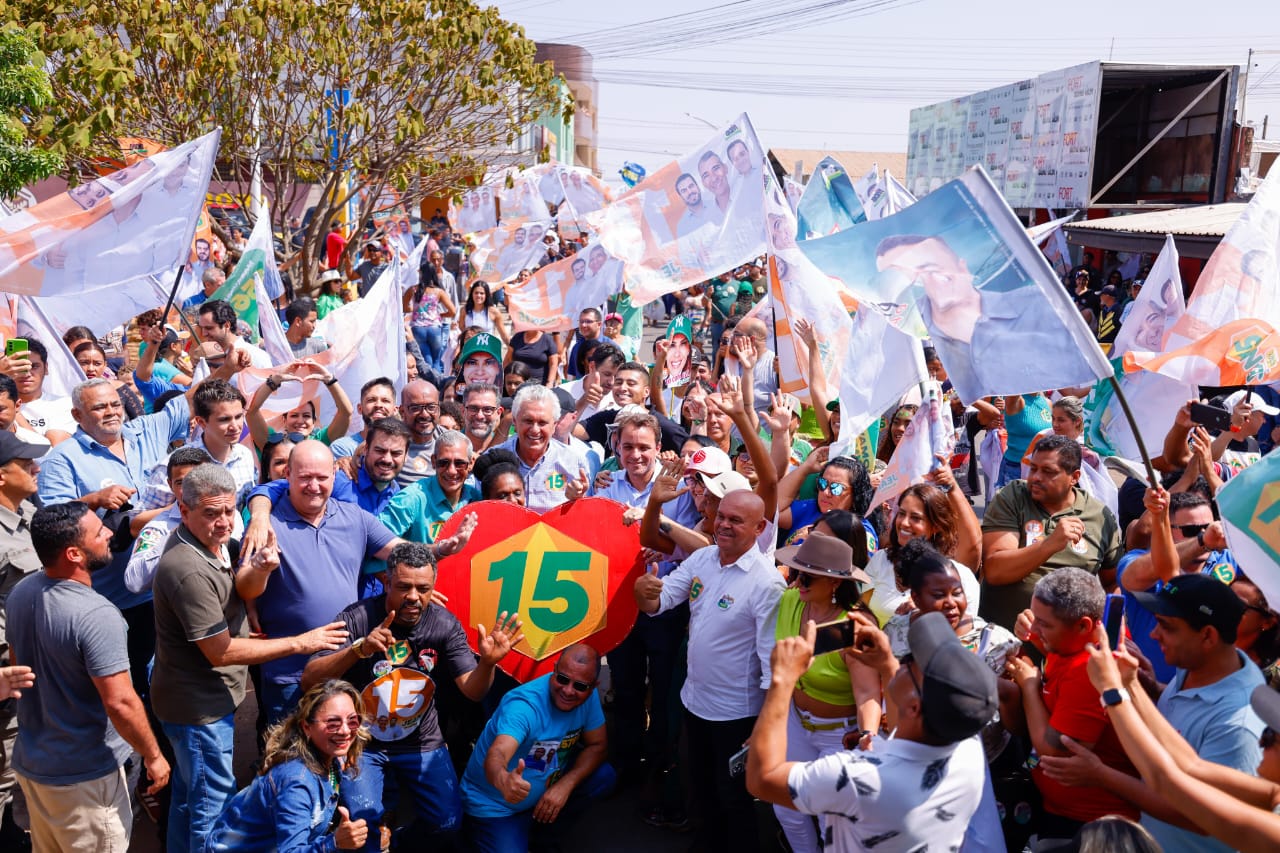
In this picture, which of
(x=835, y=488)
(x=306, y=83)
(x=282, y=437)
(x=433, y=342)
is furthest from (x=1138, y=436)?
(x=306, y=83)

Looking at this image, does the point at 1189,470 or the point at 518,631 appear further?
the point at 1189,470

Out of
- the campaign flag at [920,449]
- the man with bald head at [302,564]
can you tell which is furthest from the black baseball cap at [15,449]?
the campaign flag at [920,449]

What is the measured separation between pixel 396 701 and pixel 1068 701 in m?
2.53

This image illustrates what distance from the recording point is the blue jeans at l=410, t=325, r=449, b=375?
488 inches

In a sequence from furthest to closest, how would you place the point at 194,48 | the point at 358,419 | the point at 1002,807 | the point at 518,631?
the point at 194,48, the point at 358,419, the point at 518,631, the point at 1002,807

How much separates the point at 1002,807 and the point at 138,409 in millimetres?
5818

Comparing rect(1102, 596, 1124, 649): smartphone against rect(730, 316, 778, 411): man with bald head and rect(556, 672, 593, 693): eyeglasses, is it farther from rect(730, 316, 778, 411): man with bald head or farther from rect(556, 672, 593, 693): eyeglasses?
rect(730, 316, 778, 411): man with bald head

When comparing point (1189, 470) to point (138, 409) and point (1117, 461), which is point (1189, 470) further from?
point (138, 409)

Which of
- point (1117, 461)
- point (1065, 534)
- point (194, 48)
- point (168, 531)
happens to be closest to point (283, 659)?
point (168, 531)

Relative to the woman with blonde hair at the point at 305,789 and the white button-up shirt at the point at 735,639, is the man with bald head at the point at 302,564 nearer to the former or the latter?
the woman with blonde hair at the point at 305,789

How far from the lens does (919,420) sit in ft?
17.5

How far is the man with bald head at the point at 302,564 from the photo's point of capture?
4.56m

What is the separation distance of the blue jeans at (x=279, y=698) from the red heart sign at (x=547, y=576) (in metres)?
0.72

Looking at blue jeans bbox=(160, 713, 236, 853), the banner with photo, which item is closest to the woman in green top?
blue jeans bbox=(160, 713, 236, 853)
